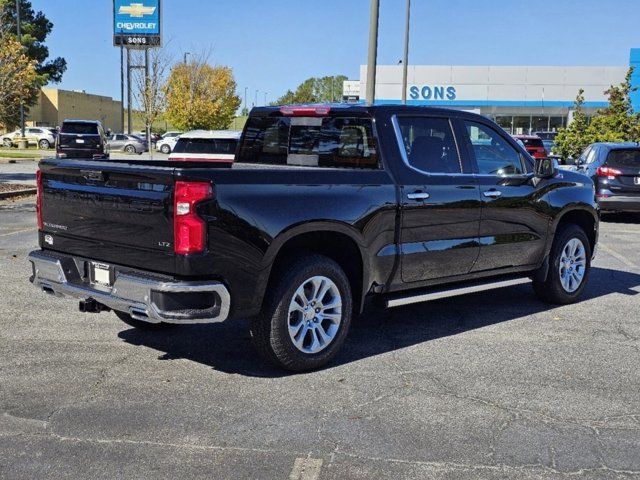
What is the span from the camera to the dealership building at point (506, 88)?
4669cm

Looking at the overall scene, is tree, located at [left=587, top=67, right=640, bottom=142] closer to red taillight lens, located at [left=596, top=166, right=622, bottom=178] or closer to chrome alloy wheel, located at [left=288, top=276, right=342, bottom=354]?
red taillight lens, located at [left=596, top=166, right=622, bottom=178]

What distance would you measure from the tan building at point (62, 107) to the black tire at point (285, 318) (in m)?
75.9

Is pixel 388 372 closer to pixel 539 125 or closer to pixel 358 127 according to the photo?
→ pixel 358 127

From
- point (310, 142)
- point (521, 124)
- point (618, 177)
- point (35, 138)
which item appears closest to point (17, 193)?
point (618, 177)

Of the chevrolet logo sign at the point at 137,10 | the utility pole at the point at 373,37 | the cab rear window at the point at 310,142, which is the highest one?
the chevrolet logo sign at the point at 137,10

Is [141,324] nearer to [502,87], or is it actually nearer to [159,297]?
[159,297]

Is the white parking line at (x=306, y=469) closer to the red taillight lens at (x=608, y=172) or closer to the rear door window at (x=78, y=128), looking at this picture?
the red taillight lens at (x=608, y=172)

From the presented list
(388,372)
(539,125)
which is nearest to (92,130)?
(388,372)

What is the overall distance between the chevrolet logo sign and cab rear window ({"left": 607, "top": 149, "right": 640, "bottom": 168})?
91.9 feet

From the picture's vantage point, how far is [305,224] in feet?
16.8

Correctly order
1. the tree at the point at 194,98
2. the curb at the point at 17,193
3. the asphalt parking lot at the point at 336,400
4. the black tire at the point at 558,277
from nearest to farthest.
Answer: the asphalt parking lot at the point at 336,400
the black tire at the point at 558,277
the curb at the point at 17,193
the tree at the point at 194,98

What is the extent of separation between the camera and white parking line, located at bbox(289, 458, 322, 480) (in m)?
3.71

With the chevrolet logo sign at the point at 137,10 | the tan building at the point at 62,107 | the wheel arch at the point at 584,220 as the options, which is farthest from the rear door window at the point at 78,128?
the tan building at the point at 62,107

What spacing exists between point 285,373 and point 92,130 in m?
24.0
